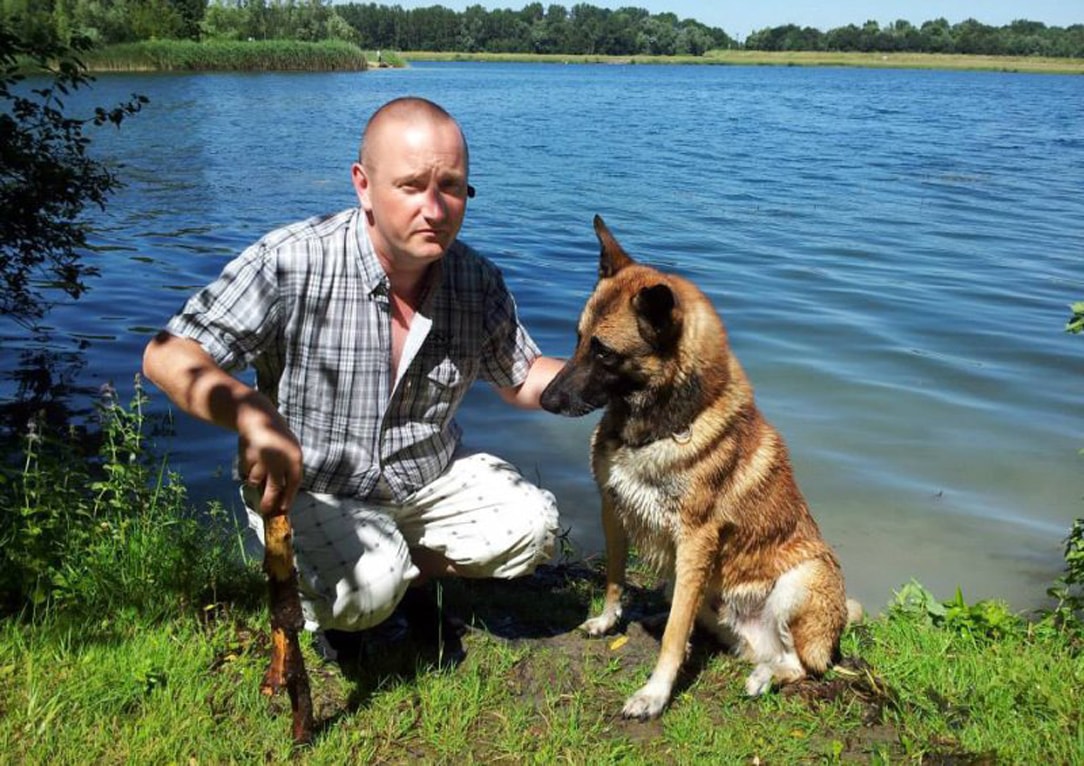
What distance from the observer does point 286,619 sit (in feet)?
9.64

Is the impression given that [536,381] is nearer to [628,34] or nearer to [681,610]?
[681,610]

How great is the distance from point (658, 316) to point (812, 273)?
10.6 m

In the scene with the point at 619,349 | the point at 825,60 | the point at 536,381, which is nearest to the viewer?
the point at 619,349

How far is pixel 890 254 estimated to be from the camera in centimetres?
1480

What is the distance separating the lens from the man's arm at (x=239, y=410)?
2.74m

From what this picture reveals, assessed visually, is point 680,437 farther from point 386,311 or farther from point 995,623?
point 995,623

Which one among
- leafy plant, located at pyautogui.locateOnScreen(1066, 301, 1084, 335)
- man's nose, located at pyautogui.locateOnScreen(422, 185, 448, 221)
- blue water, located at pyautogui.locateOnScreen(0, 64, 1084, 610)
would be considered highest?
man's nose, located at pyautogui.locateOnScreen(422, 185, 448, 221)

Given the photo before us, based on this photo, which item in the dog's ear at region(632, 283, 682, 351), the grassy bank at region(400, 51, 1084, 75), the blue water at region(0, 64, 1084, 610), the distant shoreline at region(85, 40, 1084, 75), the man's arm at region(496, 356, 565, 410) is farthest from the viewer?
the grassy bank at region(400, 51, 1084, 75)

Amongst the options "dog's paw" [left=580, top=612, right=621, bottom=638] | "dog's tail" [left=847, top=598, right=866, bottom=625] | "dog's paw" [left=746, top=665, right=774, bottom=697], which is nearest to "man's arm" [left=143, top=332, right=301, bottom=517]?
"dog's paw" [left=580, top=612, right=621, bottom=638]

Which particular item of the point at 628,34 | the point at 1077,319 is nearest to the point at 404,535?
the point at 1077,319

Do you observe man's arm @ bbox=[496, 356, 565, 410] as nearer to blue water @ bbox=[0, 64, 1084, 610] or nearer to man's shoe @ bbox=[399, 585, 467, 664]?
man's shoe @ bbox=[399, 585, 467, 664]

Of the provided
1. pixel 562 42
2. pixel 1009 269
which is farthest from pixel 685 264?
pixel 562 42

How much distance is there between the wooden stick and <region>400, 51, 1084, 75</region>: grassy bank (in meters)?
109

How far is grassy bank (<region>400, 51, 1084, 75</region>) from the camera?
101 meters
